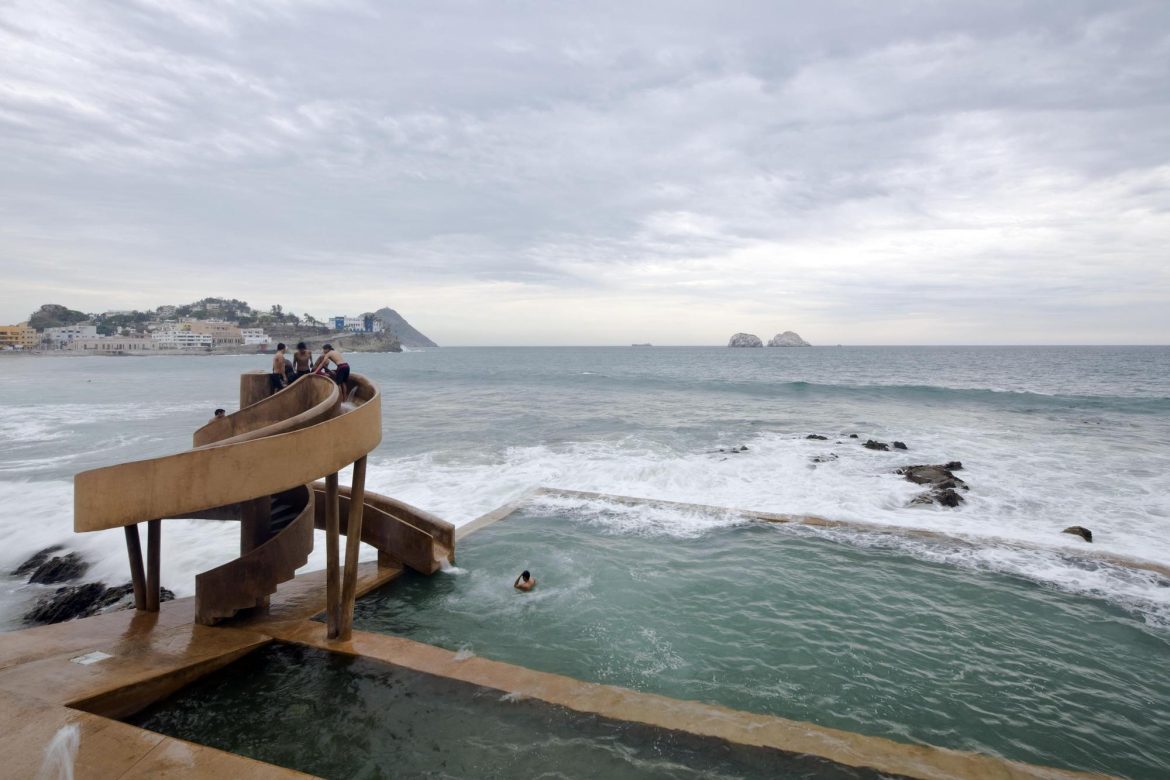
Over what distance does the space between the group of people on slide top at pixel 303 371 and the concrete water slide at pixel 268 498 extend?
21 cm

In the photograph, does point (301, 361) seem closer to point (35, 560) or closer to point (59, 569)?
point (59, 569)

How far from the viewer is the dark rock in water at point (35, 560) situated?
10859 millimetres

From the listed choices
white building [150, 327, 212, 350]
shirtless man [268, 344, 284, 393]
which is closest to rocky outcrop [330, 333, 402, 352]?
white building [150, 327, 212, 350]

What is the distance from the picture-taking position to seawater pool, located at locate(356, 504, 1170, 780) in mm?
6371

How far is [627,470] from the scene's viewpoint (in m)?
19.1

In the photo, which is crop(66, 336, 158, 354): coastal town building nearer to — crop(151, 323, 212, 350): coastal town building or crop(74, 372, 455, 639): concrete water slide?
crop(151, 323, 212, 350): coastal town building

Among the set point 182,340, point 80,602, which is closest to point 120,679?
point 80,602

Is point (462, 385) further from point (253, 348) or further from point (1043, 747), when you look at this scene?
point (253, 348)

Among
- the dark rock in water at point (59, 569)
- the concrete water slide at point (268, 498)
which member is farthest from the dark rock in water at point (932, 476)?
the dark rock in water at point (59, 569)

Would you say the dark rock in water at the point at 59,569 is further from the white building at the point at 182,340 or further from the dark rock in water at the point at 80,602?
the white building at the point at 182,340

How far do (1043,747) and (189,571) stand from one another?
12973mm

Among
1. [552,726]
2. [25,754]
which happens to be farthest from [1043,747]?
[25,754]

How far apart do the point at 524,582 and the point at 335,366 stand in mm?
4488

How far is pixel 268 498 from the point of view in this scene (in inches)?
328
